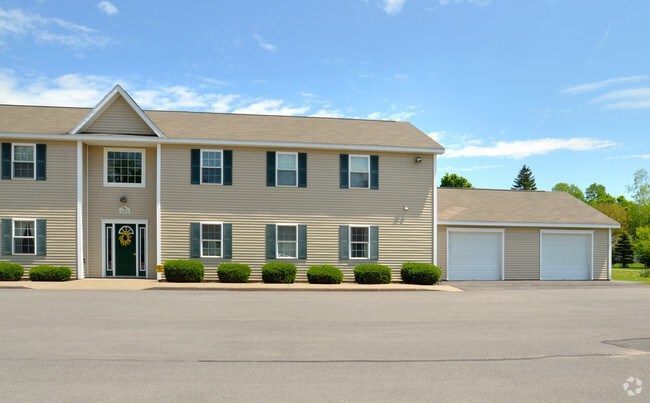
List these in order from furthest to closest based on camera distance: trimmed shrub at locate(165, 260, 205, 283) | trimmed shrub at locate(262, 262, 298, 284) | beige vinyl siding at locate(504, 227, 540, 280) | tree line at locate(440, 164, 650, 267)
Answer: tree line at locate(440, 164, 650, 267) < beige vinyl siding at locate(504, 227, 540, 280) < trimmed shrub at locate(262, 262, 298, 284) < trimmed shrub at locate(165, 260, 205, 283)

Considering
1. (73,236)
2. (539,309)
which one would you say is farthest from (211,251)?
(539,309)

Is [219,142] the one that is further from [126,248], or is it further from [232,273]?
[126,248]

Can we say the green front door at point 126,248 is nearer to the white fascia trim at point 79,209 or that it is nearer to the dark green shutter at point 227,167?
the white fascia trim at point 79,209

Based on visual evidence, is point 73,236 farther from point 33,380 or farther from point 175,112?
point 33,380

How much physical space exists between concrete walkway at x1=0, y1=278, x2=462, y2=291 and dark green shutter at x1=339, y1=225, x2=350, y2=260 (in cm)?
163

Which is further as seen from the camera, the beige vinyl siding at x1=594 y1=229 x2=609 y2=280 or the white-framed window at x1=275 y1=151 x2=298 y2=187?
the beige vinyl siding at x1=594 y1=229 x2=609 y2=280

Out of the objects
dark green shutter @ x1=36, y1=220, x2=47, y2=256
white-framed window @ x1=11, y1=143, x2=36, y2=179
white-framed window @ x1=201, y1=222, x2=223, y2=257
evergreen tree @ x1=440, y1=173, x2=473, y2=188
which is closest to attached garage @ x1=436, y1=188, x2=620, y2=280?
white-framed window @ x1=201, y1=222, x2=223, y2=257

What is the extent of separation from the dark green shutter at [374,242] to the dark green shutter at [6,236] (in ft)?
48.7

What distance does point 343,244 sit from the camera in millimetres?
20094

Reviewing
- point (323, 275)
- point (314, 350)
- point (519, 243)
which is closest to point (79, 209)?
point (323, 275)

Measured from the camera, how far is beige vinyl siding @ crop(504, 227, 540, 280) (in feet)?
72.8

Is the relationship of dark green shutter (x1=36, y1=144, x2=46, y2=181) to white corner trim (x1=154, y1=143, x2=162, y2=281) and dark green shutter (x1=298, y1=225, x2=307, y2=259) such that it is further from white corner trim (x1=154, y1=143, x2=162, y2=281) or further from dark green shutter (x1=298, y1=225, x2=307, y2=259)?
dark green shutter (x1=298, y1=225, x2=307, y2=259)

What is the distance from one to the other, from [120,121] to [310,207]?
871 centimetres

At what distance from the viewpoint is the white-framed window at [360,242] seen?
20266 millimetres
